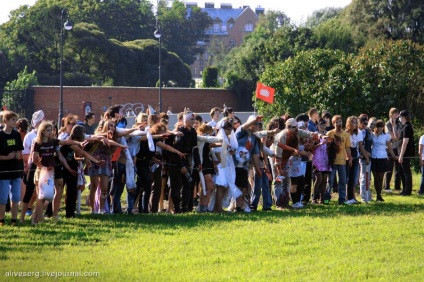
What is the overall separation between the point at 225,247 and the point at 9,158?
4.56m

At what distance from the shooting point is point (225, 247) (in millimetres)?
12766

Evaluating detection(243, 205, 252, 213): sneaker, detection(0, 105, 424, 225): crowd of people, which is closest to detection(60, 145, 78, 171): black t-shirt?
detection(0, 105, 424, 225): crowd of people

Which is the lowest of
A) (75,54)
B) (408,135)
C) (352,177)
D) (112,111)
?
(352,177)

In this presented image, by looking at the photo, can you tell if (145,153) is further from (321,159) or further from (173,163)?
(321,159)

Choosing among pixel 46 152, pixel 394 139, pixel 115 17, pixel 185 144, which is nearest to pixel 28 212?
pixel 46 152

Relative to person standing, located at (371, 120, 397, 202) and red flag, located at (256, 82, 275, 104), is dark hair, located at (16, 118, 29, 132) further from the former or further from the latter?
red flag, located at (256, 82, 275, 104)

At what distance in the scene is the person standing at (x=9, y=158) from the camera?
15.2 meters

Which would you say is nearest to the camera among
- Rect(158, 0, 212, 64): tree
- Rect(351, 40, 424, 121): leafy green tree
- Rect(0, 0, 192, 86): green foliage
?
Rect(351, 40, 424, 121): leafy green tree

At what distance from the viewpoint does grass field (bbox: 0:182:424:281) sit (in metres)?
10.9

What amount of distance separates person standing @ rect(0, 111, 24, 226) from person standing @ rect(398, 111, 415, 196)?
10.3 metres

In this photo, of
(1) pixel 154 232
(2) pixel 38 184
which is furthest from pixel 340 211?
(2) pixel 38 184

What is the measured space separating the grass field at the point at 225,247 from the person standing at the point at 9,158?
1.55 feet

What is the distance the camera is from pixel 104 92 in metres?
76.2

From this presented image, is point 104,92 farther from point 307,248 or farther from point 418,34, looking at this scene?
point 307,248
